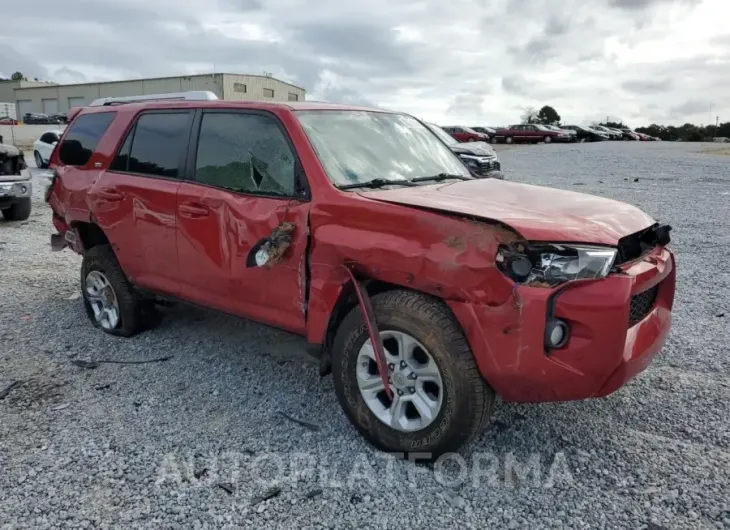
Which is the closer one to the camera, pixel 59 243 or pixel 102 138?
pixel 102 138

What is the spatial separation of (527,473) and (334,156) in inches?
80.4

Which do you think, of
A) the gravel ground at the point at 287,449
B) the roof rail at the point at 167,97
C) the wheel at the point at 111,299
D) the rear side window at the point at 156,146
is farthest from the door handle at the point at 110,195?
the roof rail at the point at 167,97

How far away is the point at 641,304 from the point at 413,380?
48.7 inches

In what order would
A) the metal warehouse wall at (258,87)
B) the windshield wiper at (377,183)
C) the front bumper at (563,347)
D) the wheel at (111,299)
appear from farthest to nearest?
the metal warehouse wall at (258,87) < the wheel at (111,299) < the windshield wiper at (377,183) < the front bumper at (563,347)

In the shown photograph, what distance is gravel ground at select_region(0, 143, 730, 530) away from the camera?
8.84 ft

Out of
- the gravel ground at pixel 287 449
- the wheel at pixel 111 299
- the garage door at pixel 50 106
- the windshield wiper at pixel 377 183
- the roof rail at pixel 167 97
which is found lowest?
the gravel ground at pixel 287 449

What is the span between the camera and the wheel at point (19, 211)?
10180mm

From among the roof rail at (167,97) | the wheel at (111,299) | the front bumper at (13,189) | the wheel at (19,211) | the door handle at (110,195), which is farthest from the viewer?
the wheel at (19,211)

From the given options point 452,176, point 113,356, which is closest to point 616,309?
point 452,176

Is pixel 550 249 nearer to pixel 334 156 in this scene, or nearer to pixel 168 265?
pixel 334 156

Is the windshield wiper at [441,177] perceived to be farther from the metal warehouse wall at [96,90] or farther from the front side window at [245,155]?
the metal warehouse wall at [96,90]

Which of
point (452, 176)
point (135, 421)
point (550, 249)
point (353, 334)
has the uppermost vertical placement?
point (452, 176)

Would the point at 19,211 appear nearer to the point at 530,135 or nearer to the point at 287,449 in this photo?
the point at 287,449

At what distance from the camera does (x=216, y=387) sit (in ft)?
13.0
